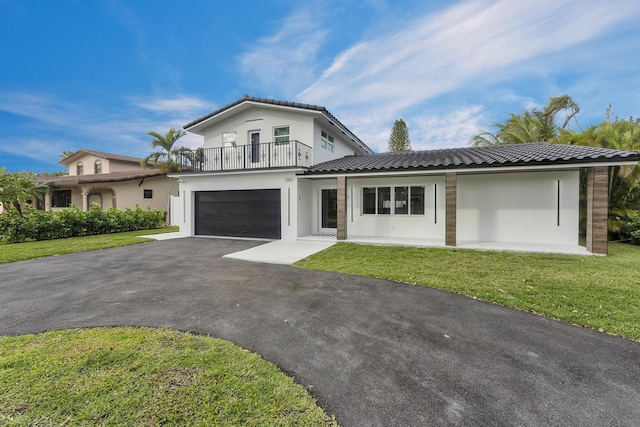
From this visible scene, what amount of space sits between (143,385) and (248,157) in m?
12.2

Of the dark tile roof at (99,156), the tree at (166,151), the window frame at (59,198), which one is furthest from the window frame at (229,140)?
the window frame at (59,198)

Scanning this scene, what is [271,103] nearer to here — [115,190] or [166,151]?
[166,151]

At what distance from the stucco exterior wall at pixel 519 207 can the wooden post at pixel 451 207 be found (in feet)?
5.11

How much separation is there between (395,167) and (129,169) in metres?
28.0

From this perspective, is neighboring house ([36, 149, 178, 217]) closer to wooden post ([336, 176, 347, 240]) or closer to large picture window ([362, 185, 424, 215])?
wooden post ([336, 176, 347, 240])

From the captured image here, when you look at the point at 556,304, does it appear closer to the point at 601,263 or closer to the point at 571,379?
the point at 571,379

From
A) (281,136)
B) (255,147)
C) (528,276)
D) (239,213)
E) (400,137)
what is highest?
(400,137)

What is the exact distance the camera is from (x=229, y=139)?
14.4 m

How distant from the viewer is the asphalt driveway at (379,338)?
2369 millimetres

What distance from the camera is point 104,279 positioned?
6.24m

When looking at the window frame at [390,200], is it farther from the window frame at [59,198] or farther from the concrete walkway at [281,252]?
the window frame at [59,198]

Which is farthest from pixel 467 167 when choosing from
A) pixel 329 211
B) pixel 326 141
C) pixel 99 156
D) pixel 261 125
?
pixel 99 156

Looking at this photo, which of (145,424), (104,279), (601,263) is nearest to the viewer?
(145,424)

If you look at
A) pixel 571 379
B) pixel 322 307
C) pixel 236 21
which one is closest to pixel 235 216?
pixel 322 307
